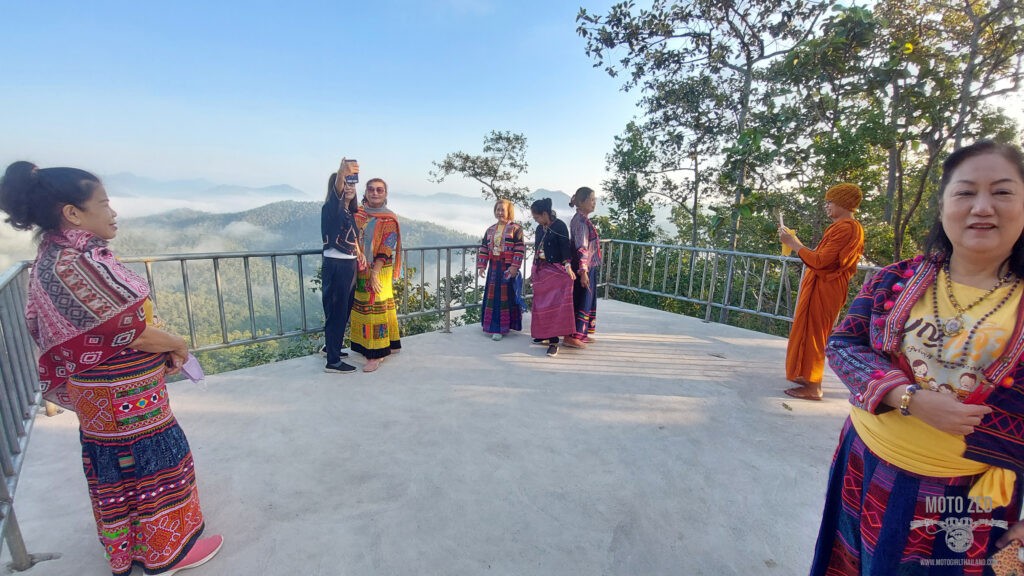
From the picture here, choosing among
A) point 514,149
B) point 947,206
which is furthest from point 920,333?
point 514,149

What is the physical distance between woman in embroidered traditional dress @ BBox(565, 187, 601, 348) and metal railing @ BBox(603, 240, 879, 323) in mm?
1300

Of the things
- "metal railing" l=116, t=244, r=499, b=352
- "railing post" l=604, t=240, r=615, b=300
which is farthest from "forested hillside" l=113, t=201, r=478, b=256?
"railing post" l=604, t=240, r=615, b=300

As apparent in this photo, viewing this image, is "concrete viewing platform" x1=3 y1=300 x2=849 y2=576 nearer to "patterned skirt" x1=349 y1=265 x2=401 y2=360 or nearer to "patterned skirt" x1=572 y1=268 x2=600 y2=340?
"patterned skirt" x1=349 y1=265 x2=401 y2=360

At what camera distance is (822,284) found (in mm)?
3531

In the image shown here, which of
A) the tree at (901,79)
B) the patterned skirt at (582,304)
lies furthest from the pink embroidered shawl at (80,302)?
the tree at (901,79)

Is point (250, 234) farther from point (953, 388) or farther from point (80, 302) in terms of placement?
point (953, 388)

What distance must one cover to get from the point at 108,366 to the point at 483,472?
1.69 m

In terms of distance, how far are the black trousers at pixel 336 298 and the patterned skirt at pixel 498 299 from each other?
61.9 inches

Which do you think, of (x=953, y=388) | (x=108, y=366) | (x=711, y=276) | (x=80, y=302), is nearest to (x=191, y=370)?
(x=108, y=366)

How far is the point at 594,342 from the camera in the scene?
4914 millimetres

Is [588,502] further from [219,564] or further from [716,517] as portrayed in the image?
[219,564]

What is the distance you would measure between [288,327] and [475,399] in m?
1.85

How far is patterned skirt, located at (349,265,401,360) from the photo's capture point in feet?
A: 12.7

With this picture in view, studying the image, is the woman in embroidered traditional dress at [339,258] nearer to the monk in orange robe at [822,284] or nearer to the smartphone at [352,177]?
the smartphone at [352,177]
